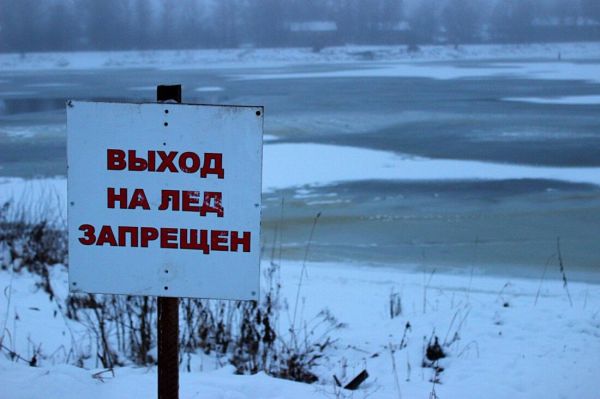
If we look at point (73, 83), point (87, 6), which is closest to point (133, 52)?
point (87, 6)

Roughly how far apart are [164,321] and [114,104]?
767mm

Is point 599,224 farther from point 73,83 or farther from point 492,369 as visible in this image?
point 73,83

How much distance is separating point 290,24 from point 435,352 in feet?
256

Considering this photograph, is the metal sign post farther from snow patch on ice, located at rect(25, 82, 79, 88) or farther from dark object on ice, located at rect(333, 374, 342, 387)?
snow patch on ice, located at rect(25, 82, 79, 88)

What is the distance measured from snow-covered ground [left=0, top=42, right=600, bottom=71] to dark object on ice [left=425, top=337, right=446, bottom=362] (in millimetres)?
41891

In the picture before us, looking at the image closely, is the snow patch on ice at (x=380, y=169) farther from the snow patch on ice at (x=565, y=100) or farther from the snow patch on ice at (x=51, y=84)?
the snow patch on ice at (x=51, y=84)

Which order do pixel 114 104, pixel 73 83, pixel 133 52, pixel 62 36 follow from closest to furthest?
pixel 114 104 → pixel 73 83 → pixel 133 52 → pixel 62 36

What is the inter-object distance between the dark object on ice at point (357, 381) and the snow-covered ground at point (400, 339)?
0.05m

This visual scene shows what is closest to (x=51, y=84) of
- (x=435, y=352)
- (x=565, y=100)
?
(x=565, y=100)

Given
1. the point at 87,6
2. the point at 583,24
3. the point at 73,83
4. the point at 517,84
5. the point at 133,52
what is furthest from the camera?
the point at 583,24

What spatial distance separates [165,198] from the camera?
2.52 metres

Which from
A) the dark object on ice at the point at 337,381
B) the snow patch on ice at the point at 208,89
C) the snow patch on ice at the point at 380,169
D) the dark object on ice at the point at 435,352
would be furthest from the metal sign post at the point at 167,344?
the snow patch on ice at the point at 208,89

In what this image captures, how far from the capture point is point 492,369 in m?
4.28

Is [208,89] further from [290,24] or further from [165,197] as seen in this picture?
[290,24]
